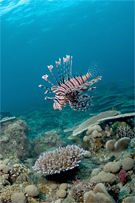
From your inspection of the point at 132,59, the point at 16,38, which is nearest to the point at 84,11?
the point at 16,38

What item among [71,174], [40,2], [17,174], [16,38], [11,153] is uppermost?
[16,38]

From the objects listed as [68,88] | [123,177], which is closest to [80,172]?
[123,177]

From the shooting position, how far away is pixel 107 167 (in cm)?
340

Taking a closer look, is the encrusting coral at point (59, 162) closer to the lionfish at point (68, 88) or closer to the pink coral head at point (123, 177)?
the pink coral head at point (123, 177)

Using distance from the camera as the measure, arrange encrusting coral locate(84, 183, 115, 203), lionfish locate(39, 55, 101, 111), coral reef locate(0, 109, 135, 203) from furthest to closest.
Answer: lionfish locate(39, 55, 101, 111) < coral reef locate(0, 109, 135, 203) < encrusting coral locate(84, 183, 115, 203)

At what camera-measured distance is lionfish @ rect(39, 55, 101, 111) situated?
3.25 m

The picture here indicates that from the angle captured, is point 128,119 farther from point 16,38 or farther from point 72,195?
point 16,38

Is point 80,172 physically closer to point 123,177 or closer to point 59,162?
point 59,162

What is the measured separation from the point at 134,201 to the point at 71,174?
2.01 meters

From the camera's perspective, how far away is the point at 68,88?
3.24 m

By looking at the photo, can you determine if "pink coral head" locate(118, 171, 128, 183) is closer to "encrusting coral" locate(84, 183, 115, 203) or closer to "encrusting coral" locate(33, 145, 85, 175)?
"encrusting coral" locate(84, 183, 115, 203)

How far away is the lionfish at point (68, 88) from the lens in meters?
3.25

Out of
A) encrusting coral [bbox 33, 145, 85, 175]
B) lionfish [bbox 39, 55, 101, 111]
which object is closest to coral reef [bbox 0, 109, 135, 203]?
encrusting coral [bbox 33, 145, 85, 175]

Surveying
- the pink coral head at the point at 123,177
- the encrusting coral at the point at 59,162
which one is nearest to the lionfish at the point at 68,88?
the encrusting coral at the point at 59,162
